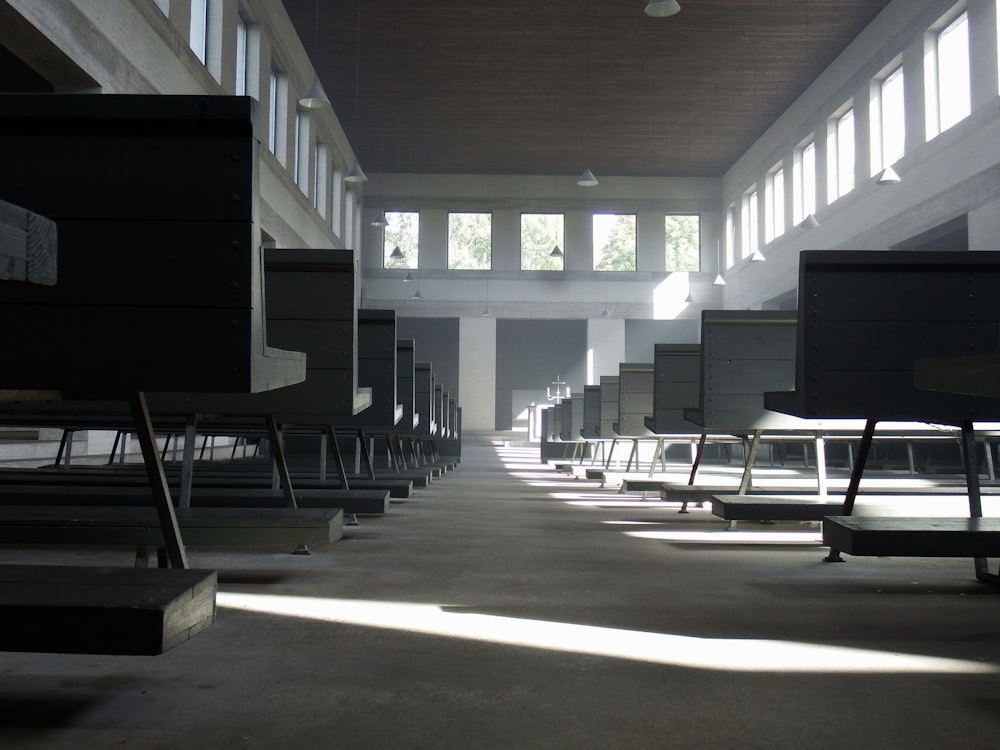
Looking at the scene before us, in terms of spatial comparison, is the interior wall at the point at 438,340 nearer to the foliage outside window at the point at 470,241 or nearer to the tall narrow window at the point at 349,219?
the foliage outside window at the point at 470,241

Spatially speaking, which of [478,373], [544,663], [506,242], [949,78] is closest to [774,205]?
[506,242]

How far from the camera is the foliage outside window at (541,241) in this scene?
855 inches

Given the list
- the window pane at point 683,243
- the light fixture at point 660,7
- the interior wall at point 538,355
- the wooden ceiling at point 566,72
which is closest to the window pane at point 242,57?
the wooden ceiling at point 566,72

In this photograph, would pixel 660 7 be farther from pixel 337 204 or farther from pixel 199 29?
pixel 337 204

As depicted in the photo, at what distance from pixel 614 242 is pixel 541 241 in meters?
1.69

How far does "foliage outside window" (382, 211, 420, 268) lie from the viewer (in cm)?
2162

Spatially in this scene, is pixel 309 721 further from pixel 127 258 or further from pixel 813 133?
pixel 813 133

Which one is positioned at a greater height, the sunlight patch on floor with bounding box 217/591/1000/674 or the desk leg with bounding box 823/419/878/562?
the desk leg with bounding box 823/419/878/562

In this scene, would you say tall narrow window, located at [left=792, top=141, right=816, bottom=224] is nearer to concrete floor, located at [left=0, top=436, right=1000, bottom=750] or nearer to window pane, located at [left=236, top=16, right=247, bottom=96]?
window pane, located at [left=236, top=16, right=247, bottom=96]

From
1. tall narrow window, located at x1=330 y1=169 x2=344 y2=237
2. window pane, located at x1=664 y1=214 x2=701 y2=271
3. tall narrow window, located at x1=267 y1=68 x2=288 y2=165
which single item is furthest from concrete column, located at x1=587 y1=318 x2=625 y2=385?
tall narrow window, located at x1=267 y1=68 x2=288 y2=165

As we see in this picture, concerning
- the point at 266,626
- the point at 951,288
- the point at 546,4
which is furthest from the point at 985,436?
the point at 546,4

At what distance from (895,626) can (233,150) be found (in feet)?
4.82

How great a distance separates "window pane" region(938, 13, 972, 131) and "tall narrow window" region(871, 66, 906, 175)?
0.82 m

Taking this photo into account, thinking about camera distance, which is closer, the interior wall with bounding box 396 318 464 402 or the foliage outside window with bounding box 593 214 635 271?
the foliage outside window with bounding box 593 214 635 271
